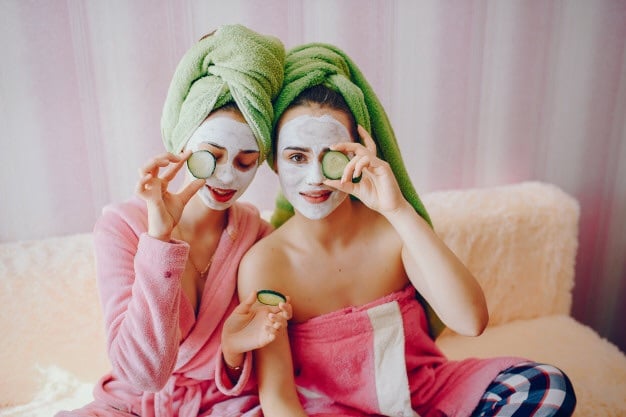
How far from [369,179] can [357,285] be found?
213 mm

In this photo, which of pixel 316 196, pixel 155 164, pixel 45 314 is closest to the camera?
pixel 155 164

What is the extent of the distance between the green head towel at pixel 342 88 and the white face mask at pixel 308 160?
46 millimetres

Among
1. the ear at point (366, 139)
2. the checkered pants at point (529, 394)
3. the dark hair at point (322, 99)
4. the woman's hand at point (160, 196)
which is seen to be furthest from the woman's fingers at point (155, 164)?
the checkered pants at point (529, 394)

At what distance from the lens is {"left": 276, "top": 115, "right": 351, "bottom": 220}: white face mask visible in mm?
854

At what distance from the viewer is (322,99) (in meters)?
0.87

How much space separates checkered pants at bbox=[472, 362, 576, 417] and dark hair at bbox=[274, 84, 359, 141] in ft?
1.73

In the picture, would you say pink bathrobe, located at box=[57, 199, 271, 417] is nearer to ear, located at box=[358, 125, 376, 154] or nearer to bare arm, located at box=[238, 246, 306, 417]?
bare arm, located at box=[238, 246, 306, 417]

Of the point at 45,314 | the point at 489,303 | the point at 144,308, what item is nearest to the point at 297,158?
the point at 144,308

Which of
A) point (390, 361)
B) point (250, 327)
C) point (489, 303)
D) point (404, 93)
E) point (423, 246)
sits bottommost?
point (489, 303)

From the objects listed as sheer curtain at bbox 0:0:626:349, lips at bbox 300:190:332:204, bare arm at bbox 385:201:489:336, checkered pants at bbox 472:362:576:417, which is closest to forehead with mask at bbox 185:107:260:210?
lips at bbox 300:190:332:204

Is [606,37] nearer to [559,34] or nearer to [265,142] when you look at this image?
[559,34]

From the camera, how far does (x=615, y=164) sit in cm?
167

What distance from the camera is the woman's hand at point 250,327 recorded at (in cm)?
82

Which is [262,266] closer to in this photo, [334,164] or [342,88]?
[334,164]
